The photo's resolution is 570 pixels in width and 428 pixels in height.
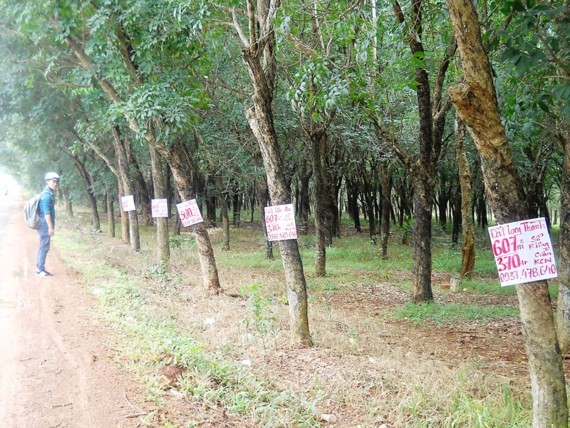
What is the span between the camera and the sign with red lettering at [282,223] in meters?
5.91

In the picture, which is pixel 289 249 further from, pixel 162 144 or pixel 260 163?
pixel 260 163

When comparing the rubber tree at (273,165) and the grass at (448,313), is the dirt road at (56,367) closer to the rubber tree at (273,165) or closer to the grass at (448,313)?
the rubber tree at (273,165)

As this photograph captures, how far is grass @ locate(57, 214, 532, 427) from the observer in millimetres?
4125

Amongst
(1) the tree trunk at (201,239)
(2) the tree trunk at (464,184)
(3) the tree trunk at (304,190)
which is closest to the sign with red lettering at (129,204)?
(1) the tree trunk at (201,239)

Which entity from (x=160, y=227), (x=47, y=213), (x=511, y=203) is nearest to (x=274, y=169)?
(x=511, y=203)

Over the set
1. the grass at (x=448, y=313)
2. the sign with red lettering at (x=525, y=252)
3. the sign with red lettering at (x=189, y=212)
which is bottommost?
the grass at (x=448, y=313)

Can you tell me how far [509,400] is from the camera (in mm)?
4059

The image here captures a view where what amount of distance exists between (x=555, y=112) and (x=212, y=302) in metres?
6.42

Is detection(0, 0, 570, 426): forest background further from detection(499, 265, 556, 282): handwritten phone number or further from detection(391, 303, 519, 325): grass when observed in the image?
detection(391, 303, 519, 325): grass

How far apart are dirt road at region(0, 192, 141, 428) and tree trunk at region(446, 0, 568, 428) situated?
3244 millimetres

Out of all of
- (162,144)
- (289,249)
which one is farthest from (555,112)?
(162,144)

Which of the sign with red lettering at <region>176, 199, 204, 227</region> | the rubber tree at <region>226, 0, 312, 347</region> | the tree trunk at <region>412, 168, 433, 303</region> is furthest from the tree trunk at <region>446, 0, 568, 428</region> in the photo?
the sign with red lettering at <region>176, 199, 204, 227</region>

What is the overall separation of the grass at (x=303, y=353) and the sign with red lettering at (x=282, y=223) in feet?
2.34

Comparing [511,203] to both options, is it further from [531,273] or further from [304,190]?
[304,190]
